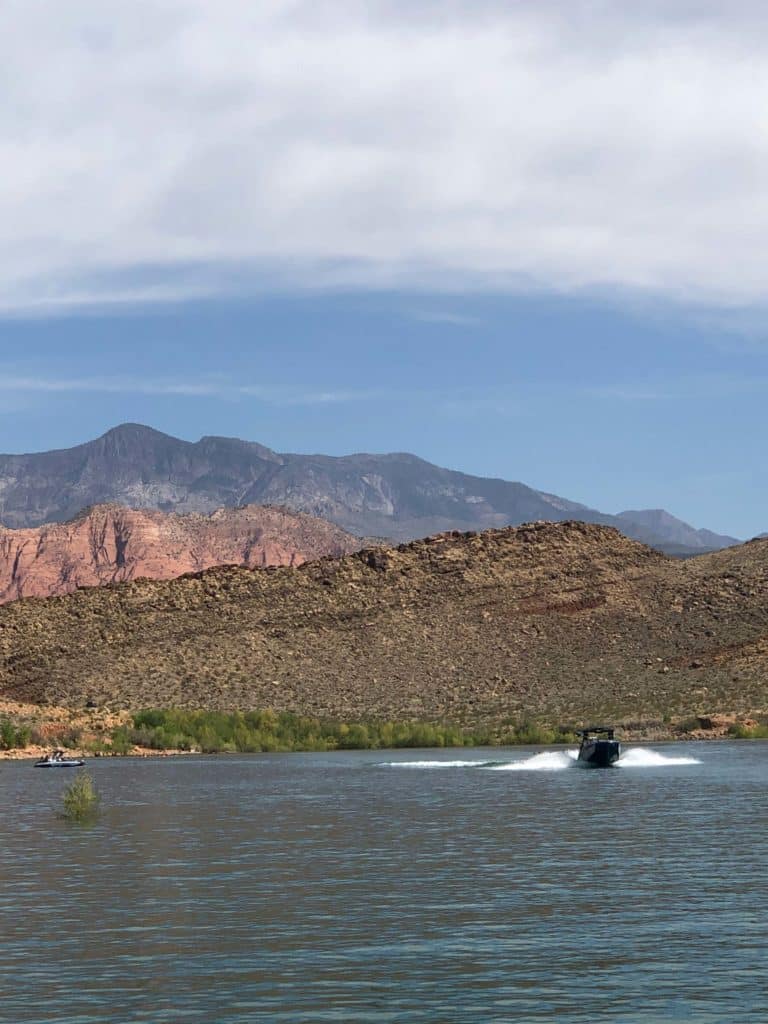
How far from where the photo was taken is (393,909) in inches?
1342

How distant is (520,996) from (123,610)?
14216 cm

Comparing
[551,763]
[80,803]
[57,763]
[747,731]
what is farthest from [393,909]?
[747,731]

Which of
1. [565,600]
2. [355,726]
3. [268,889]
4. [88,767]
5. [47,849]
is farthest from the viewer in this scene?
[565,600]

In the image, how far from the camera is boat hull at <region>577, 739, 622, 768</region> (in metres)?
87.7

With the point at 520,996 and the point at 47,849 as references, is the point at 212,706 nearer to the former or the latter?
the point at 47,849

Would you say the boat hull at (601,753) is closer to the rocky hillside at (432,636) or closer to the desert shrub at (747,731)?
the desert shrub at (747,731)

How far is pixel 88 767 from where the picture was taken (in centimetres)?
10062

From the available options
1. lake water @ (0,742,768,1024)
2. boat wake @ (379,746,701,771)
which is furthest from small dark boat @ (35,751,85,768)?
lake water @ (0,742,768,1024)

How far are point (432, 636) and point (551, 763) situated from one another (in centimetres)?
5818

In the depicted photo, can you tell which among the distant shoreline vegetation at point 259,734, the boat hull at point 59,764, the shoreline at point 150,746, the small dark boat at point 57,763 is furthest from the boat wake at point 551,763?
the distant shoreline vegetation at point 259,734

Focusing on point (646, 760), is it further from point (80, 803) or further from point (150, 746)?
point (80, 803)

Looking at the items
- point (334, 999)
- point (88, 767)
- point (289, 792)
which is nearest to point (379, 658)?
point (88, 767)

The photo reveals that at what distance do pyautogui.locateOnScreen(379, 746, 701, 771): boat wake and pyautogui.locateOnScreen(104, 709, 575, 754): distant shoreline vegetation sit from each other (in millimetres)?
20245

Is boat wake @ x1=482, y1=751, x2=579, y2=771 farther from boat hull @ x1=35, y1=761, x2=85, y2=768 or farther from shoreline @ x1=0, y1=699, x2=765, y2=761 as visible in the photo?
boat hull @ x1=35, y1=761, x2=85, y2=768
